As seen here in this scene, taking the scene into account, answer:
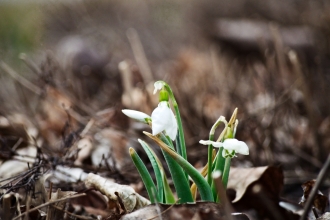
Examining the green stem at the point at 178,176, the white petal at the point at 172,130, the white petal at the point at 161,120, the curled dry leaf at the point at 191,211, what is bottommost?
the curled dry leaf at the point at 191,211

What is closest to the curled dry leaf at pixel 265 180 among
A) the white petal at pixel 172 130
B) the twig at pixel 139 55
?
the white petal at pixel 172 130

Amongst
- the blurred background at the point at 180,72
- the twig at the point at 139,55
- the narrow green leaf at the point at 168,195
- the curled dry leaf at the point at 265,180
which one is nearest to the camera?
the narrow green leaf at the point at 168,195

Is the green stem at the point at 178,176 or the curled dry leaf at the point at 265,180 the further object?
the curled dry leaf at the point at 265,180

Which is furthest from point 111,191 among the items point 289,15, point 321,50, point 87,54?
point 289,15

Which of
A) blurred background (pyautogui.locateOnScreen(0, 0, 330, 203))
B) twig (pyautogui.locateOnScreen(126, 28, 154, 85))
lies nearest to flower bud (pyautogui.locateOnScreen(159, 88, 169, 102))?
blurred background (pyautogui.locateOnScreen(0, 0, 330, 203))

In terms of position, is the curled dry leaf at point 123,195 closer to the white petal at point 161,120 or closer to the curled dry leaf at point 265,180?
the white petal at point 161,120

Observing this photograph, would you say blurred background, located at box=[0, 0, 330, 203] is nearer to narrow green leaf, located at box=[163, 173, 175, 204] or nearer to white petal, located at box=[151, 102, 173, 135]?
narrow green leaf, located at box=[163, 173, 175, 204]

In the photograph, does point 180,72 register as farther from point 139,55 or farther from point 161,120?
point 161,120

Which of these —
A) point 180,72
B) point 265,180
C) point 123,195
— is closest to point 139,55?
point 180,72
